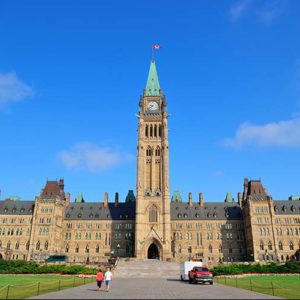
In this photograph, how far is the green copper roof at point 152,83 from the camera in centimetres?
11488

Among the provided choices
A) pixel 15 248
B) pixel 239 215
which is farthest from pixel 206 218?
pixel 15 248

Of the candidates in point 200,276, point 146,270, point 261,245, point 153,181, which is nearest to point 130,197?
point 153,181

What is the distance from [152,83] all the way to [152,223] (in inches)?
1874

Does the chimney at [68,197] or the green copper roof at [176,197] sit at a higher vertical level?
the green copper roof at [176,197]

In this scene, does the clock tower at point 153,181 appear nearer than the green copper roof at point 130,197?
Yes

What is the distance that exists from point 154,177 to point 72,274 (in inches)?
2027

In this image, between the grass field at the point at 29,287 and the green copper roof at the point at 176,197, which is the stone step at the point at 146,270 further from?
the green copper roof at the point at 176,197

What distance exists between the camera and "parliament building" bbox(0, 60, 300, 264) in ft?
316

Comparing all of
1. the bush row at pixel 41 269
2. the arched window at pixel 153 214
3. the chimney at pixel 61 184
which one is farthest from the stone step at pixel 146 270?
the chimney at pixel 61 184

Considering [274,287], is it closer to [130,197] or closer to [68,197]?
[68,197]

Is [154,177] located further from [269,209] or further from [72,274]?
[72,274]

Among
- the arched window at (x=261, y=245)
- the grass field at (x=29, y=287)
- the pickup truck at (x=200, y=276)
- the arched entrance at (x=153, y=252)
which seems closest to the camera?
the grass field at (x=29, y=287)

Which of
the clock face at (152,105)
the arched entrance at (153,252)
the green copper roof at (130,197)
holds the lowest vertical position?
the arched entrance at (153,252)

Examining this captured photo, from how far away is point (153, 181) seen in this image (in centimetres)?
10200
